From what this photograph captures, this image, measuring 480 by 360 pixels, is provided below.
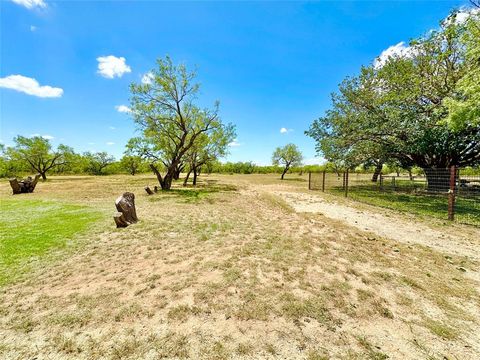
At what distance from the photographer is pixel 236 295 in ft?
10.3

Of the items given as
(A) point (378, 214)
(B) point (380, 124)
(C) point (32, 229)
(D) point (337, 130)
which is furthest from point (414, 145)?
(C) point (32, 229)

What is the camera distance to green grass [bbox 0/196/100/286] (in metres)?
4.23

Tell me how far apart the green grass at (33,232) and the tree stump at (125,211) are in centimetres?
101

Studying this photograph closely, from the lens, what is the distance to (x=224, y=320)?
263cm

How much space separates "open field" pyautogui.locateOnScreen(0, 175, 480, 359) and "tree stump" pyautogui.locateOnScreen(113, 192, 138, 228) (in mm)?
491

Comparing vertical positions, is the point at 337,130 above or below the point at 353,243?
above

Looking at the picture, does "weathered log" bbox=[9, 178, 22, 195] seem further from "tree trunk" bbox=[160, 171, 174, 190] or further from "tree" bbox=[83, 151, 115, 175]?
"tree" bbox=[83, 151, 115, 175]

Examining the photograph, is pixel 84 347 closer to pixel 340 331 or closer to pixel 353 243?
pixel 340 331

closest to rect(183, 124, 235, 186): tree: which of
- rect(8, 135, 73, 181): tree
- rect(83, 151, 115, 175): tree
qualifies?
rect(8, 135, 73, 181): tree

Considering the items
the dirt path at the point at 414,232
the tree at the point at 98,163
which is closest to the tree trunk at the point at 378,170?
the dirt path at the point at 414,232

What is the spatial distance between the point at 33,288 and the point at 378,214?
1098 cm

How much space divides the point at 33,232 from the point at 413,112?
19.2 meters

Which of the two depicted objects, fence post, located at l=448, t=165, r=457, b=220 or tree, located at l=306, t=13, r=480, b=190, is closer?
fence post, located at l=448, t=165, r=457, b=220

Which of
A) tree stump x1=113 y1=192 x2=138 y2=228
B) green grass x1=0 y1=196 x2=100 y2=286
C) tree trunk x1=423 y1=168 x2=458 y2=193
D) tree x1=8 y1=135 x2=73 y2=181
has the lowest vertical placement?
green grass x1=0 y1=196 x2=100 y2=286
